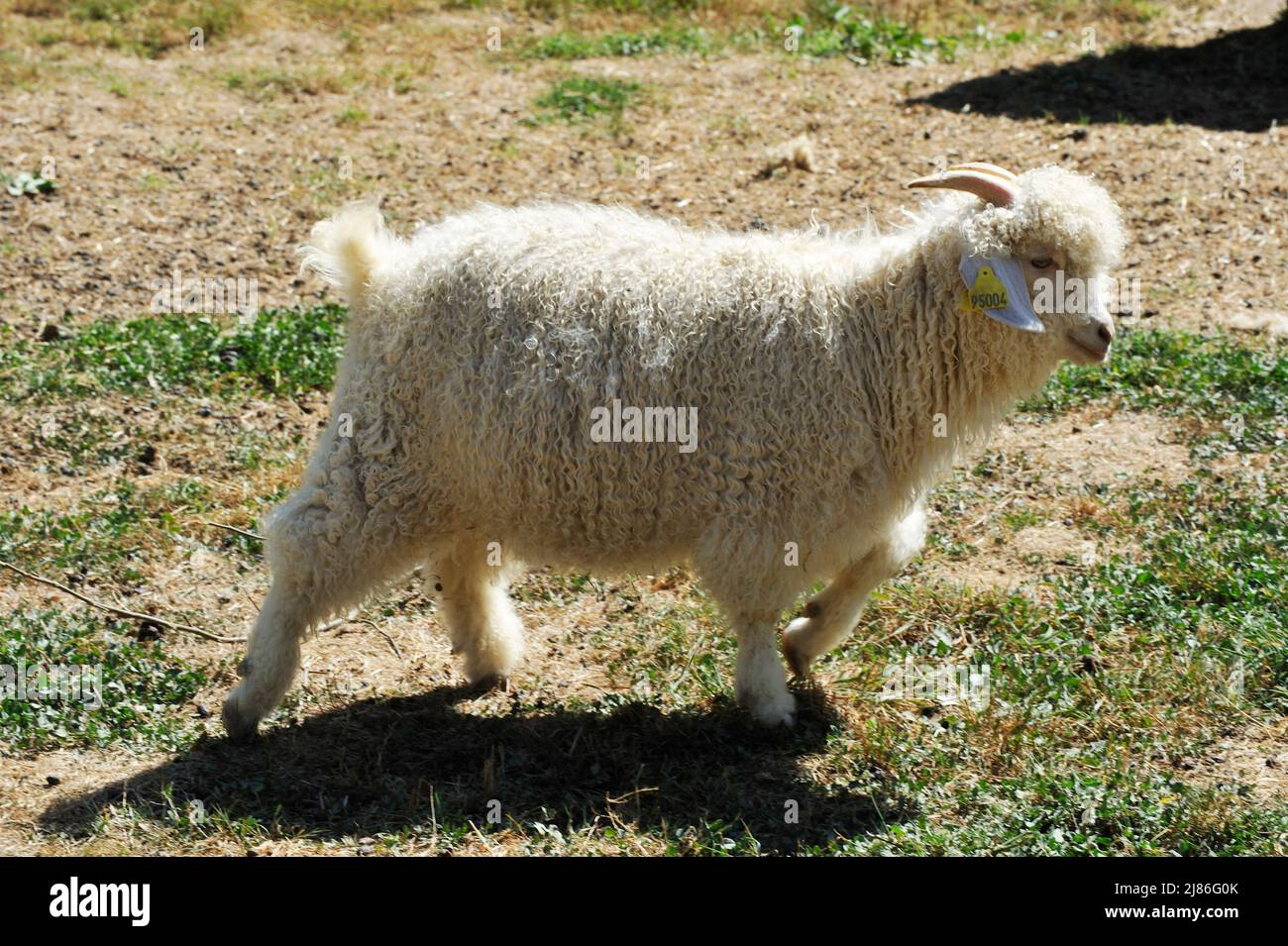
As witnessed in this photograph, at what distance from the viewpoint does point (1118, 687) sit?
17.7ft

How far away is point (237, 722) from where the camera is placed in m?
5.24

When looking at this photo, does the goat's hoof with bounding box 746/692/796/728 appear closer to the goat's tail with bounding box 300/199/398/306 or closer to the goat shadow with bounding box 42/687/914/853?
the goat shadow with bounding box 42/687/914/853

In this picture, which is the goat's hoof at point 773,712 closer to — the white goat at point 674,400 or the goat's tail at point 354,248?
the white goat at point 674,400

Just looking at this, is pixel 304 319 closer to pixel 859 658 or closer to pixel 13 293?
pixel 13 293

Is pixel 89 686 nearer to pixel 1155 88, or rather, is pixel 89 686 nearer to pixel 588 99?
pixel 588 99

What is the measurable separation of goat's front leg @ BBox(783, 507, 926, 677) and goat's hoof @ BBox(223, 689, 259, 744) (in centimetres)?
205

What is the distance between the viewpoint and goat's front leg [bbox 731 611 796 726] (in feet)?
17.3

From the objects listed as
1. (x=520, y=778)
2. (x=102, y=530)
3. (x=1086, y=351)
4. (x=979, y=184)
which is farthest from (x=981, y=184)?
(x=102, y=530)

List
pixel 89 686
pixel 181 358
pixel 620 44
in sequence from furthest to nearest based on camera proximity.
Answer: pixel 620 44
pixel 181 358
pixel 89 686

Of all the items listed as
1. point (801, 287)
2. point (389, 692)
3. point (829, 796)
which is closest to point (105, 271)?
point (389, 692)

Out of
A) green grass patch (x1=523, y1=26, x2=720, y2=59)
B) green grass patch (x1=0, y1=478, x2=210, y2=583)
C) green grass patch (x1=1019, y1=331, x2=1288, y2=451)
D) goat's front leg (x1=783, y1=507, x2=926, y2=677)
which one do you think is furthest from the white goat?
green grass patch (x1=523, y1=26, x2=720, y2=59)

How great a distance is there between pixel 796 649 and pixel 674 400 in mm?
1175

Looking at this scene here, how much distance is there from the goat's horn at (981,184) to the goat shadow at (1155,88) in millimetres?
6928

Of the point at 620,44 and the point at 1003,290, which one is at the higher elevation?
the point at 620,44
